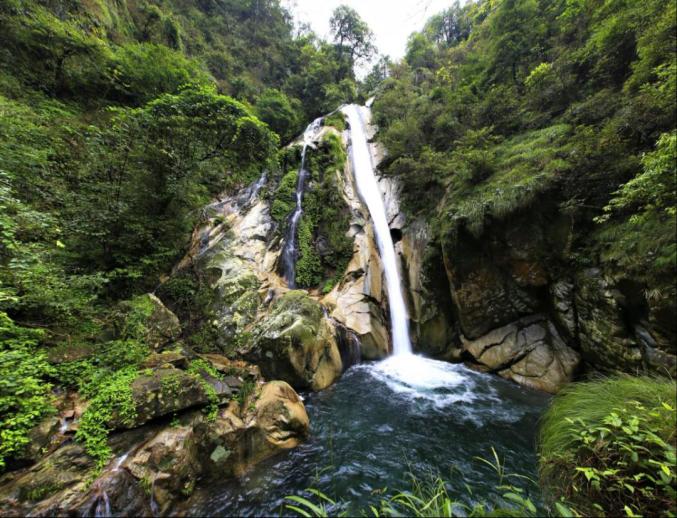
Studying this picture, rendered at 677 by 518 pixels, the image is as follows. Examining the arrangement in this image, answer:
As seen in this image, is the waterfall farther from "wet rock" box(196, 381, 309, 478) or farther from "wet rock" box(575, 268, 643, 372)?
"wet rock" box(196, 381, 309, 478)

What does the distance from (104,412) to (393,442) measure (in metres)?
4.54

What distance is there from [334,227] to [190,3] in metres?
24.9

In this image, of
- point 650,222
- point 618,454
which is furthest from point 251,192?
point 618,454

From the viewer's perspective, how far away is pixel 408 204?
34.8ft

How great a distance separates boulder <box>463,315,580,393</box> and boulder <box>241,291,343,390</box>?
433 cm

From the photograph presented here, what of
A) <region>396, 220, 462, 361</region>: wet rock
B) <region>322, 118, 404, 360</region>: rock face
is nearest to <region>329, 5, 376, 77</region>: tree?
<region>322, 118, 404, 360</region>: rock face

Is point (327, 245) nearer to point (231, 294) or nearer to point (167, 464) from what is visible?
point (231, 294)

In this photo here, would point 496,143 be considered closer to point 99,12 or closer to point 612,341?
point 612,341

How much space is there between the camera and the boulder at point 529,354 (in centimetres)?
571

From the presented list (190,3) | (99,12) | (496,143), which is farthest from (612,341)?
(190,3)

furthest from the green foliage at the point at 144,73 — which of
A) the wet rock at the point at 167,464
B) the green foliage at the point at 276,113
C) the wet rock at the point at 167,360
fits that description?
the wet rock at the point at 167,464

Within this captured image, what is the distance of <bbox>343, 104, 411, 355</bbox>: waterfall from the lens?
877 centimetres

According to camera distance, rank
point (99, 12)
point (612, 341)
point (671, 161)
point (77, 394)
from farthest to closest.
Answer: point (99, 12) → point (612, 341) → point (77, 394) → point (671, 161)

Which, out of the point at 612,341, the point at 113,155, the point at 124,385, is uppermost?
the point at 113,155
